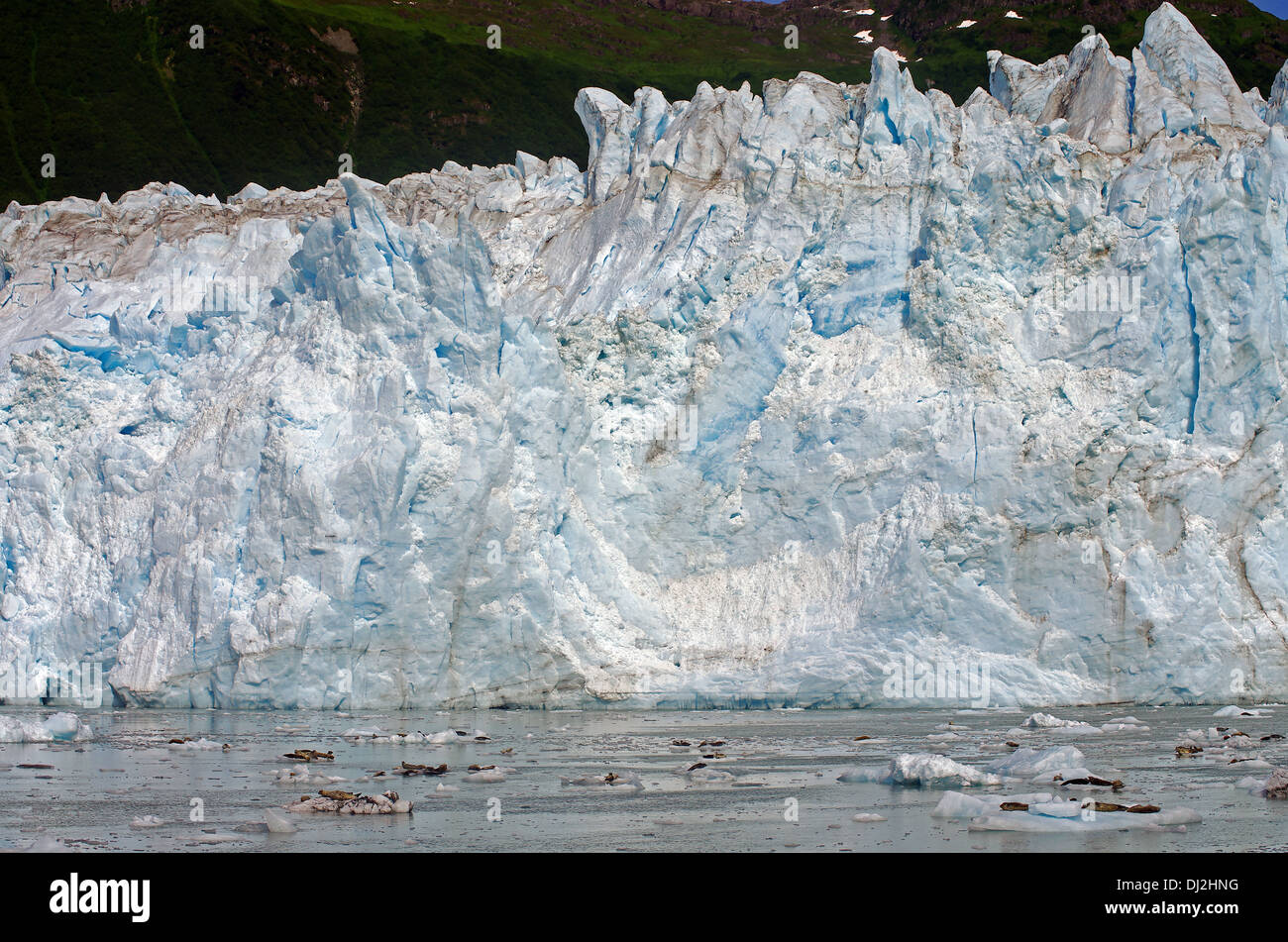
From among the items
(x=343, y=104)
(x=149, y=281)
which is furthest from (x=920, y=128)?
(x=343, y=104)

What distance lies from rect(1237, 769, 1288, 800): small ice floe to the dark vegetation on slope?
175ft

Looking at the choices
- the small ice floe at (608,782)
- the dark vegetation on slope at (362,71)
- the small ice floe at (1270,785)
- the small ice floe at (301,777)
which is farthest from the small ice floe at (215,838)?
the dark vegetation on slope at (362,71)

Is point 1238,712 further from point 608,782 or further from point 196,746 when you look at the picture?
point 196,746

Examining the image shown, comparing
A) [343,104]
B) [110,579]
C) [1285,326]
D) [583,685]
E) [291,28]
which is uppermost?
[291,28]

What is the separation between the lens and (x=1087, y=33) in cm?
3038

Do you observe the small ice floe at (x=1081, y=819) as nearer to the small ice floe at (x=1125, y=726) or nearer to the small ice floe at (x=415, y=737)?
the small ice floe at (x=1125, y=726)

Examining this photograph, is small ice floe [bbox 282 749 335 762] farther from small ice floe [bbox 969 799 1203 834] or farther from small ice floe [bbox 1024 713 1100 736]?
small ice floe [bbox 1024 713 1100 736]

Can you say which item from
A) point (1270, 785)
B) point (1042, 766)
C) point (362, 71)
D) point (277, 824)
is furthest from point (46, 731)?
point (362, 71)

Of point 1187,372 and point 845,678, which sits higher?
point 1187,372

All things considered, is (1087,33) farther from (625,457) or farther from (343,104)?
(343,104)

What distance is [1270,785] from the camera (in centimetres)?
1165

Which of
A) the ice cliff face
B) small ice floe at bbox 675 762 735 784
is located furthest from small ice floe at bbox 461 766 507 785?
the ice cliff face

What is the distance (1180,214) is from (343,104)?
53.7 m

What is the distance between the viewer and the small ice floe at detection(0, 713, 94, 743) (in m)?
17.3
